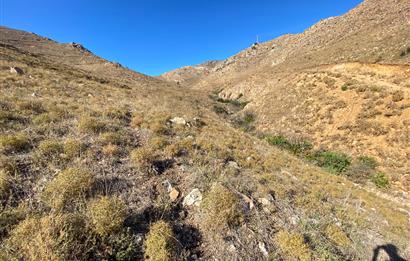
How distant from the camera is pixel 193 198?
568cm

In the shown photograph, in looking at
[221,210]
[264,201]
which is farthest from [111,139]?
[264,201]

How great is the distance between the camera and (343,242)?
5.46 m

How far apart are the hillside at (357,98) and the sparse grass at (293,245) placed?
29.6 ft

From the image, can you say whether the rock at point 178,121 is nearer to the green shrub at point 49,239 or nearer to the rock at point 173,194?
the rock at point 173,194

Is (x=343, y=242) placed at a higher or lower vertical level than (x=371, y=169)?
higher

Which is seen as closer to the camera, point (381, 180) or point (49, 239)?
point (49, 239)

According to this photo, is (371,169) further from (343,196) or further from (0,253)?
(0,253)

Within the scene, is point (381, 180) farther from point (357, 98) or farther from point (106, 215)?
point (106, 215)

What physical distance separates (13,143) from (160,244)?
5.03m

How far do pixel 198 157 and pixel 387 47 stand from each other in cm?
2910

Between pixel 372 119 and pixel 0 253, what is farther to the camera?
pixel 372 119

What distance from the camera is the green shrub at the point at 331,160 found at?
13141 mm

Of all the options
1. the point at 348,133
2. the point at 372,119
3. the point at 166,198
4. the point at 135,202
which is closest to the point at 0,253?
the point at 135,202

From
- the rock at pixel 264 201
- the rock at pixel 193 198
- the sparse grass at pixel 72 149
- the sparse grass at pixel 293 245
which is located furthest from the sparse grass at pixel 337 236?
the sparse grass at pixel 72 149
